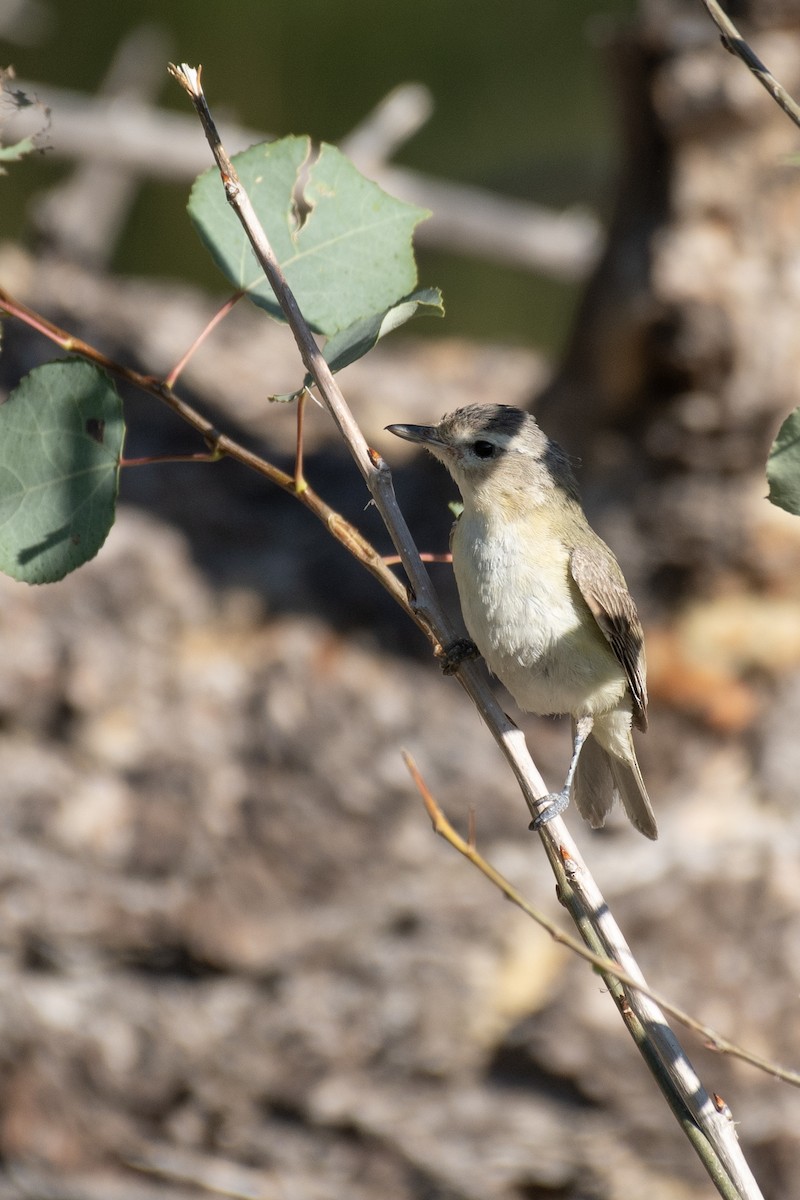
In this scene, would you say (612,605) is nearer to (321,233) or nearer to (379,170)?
(321,233)

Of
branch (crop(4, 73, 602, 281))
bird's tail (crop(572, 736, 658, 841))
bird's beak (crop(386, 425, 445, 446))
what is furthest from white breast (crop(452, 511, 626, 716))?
branch (crop(4, 73, 602, 281))

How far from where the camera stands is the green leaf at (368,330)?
1.51 metres

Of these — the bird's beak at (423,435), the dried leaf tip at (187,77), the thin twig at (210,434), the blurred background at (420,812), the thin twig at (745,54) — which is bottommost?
the blurred background at (420,812)

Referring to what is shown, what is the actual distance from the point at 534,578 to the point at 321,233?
889 millimetres

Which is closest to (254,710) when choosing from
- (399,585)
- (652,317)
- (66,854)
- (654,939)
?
(66,854)

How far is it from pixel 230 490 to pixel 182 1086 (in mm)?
2275

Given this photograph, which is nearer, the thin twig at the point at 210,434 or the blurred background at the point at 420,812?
the thin twig at the point at 210,434

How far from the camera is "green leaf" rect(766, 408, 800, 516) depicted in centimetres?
131

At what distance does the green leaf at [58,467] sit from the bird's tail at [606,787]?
4.74 ft

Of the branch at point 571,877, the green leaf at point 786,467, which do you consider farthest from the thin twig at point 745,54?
the branch at point 571,877

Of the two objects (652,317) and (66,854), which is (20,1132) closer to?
(66,854)

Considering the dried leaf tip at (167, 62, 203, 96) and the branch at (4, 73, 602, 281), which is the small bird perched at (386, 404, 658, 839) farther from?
the branch at (4, 73, 602, 281)

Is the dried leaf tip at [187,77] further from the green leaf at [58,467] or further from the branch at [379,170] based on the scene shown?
the branch at [379,170]

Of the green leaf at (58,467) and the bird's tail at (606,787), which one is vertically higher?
the green leaf at (58,467)
